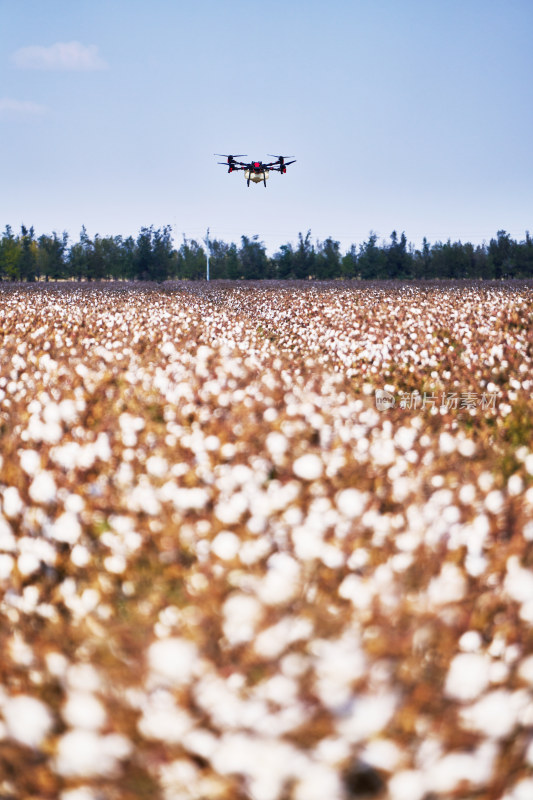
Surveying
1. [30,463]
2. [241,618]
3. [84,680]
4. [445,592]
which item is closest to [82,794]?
[84,680]

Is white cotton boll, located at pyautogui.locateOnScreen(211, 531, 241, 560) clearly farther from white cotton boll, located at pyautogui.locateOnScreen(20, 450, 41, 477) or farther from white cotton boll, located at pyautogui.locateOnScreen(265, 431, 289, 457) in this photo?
white cotton boll, located at pyautogui.locateOnScreen(20, 450, 41, 477)

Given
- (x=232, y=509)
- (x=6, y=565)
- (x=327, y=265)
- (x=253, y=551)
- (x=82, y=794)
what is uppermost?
(x=327, y=265)

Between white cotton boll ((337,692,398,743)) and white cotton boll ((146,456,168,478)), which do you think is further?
white cotton boll ((146,456,168,478))

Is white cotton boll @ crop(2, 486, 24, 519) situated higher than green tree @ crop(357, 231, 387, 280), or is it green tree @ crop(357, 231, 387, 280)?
green tree @ crop(357, 231, 387, 280)

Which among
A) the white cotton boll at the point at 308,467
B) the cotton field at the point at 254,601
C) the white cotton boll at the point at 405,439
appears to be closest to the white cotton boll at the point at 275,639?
the cotton field at the point at 254,601

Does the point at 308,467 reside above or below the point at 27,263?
below

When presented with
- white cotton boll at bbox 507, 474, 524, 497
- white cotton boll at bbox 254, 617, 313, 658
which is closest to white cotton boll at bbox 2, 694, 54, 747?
white cotton boll at bbox 254, 617, 313, 658

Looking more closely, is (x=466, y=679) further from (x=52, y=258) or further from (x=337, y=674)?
(x=52, y=258)

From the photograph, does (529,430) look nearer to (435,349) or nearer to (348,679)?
(435,349)
